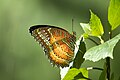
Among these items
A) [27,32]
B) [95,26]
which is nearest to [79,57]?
[95,26]

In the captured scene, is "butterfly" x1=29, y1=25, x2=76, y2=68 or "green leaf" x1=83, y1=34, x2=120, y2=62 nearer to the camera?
"green leaf" x1=83, y1=34, x2=120, y2=62

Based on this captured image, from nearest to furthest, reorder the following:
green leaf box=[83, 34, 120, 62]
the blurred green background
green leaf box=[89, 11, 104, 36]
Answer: green leaf box=[83, 34, 120, 62]
green leaf box=[89, 11, 104, 36]
the blurred green background

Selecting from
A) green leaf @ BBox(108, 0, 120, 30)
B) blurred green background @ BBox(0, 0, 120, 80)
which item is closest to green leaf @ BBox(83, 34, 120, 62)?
green leaf @ BBox(108, 0, 120, 30)

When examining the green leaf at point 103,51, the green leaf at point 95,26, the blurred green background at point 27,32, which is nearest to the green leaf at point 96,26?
the green leaf at point 95,26

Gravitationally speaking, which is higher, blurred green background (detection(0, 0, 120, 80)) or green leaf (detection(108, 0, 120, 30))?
green leaf (detection(108, 0, 120, 30))

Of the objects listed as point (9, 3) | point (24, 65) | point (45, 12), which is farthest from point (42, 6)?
point (24, 65)

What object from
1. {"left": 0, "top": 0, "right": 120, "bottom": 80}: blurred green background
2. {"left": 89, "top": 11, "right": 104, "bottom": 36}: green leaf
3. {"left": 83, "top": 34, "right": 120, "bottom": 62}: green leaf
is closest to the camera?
{"left": 83, "top": 34, "right": 120, "bottom": 62}: green leaf

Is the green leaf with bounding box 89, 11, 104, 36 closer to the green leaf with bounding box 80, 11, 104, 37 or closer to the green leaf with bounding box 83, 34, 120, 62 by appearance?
the green leaf with bounding box 80, 11, 104, 37
